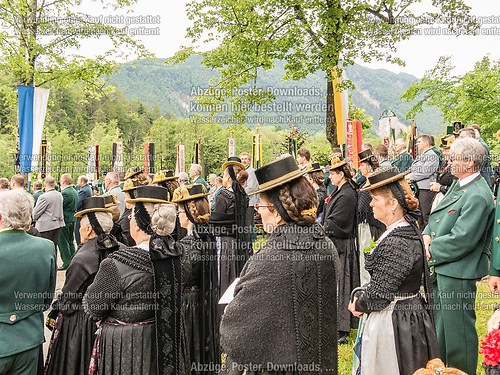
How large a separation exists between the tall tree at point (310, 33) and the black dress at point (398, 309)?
1101 cm

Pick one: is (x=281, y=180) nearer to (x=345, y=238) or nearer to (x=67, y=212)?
(x=345, y=238)

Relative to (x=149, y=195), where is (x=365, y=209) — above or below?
above

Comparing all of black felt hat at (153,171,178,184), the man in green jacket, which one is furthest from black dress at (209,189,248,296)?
the man in green jacket

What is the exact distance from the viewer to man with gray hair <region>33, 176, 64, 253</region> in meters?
10.5

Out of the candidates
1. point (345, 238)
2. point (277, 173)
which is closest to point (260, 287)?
point (277, 173)

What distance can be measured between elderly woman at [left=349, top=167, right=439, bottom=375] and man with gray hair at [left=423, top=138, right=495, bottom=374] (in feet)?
2.98

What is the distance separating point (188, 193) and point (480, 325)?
448 cm

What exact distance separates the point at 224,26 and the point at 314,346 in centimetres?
1451

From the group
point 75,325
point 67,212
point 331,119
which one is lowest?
point 75,325

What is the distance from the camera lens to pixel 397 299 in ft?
11.3

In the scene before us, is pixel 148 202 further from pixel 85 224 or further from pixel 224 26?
pixel 224 26

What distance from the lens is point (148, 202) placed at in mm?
3463

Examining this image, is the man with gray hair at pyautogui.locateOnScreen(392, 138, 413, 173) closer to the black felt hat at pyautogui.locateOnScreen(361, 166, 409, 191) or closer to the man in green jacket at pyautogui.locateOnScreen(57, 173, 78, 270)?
the black felt hat at pyautogui.locateOnScreen(361, 166, 409, 191)

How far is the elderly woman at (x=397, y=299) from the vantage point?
132 inches
